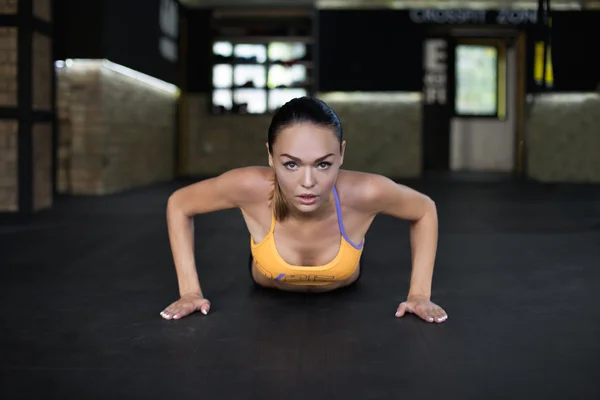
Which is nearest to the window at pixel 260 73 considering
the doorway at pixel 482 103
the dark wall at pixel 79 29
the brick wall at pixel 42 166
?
the doorway at pixel 482 103

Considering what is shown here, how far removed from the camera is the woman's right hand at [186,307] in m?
2.62

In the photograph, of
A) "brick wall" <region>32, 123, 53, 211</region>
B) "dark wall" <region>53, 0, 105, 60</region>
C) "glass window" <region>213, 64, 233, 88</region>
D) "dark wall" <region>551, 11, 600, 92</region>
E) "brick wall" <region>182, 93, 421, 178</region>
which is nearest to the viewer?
"brick wall" <region>32, 123, 53, 211</region>

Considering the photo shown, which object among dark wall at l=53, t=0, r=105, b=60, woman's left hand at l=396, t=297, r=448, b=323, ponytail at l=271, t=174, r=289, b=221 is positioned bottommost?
woman's left hand at l=396, t=297, r=448, b=323

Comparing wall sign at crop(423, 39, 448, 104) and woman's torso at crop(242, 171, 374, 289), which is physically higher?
wall sign at crop(423, 39, 448, 104)

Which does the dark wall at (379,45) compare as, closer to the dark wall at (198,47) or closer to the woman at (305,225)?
the dark wall at (198,47)

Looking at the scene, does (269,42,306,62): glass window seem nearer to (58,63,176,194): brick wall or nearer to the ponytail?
(58,63,176,194): brick wall

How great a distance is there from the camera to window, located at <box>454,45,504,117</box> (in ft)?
46.4

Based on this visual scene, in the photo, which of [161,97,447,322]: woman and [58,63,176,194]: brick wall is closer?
[161,97,447,322]: woman

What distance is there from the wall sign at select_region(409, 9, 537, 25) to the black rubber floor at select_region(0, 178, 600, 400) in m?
7.70

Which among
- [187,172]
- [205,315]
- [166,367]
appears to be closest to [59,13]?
[187,172]

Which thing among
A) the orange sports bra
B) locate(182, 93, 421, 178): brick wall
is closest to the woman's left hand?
the orange sports bra

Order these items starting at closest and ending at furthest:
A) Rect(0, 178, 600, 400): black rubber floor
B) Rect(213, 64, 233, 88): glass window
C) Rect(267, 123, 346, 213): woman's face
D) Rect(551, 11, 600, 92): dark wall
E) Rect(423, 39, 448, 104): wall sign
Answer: Rect(0, 178, 600, 400): black rubber floor → Rect(267, 123, 346, 213): woman's face → Rect(551, 11, 600, 92): dark wall → Rect(213, 64, 233, 88): glass window → Rect(423, 39, 448, 104): wall sign

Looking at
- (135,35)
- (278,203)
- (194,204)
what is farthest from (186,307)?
(135,35)

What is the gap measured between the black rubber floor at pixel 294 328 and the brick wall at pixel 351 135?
7.42m
